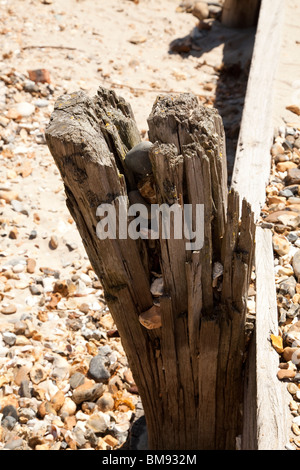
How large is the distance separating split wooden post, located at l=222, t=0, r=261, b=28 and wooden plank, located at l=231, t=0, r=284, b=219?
227 centimetres

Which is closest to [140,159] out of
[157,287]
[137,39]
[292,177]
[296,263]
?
[157,287]

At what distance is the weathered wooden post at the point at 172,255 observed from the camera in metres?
2.13

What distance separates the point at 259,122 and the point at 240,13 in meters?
4.38

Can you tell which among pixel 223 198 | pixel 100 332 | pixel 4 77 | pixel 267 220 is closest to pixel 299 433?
pixel 223 198

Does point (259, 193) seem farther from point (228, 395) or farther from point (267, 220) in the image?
point (228, 395)

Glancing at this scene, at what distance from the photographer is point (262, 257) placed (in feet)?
10.3

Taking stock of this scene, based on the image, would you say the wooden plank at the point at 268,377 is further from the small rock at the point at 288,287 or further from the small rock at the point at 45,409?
the small rock at the point at 45,409

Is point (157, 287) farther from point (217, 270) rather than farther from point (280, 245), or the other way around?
point (280, 245)

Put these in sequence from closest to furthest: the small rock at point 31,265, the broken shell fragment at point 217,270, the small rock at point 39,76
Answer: the broken shell fragment at point 217,270, the small rock at point 31,265, the small rock at point 39,76

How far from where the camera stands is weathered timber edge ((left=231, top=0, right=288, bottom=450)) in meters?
2.35

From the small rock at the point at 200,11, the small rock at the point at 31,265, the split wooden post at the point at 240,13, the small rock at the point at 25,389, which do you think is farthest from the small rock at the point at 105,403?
the small rock at the point at 200,11

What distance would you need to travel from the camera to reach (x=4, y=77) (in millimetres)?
6383

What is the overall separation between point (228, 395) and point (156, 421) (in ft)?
1.52

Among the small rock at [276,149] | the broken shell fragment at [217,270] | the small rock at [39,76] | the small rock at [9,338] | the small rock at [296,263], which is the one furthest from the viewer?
the small rock at [39,76]
